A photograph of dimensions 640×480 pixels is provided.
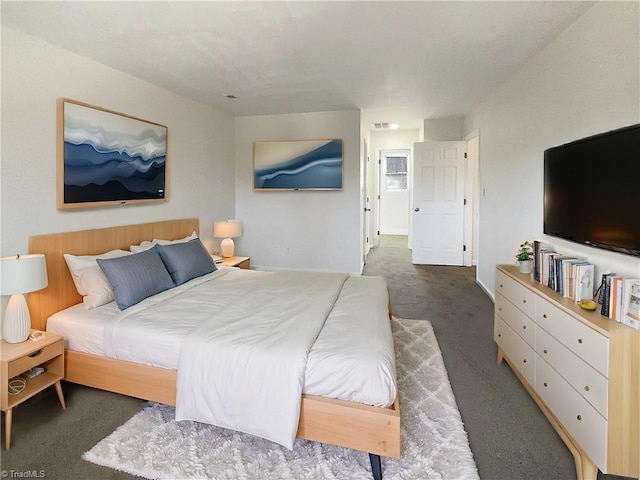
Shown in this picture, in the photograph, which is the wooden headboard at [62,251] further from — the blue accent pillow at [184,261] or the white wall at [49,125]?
the blue accent pillow at [184,261]

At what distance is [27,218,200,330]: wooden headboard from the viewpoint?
2475mm

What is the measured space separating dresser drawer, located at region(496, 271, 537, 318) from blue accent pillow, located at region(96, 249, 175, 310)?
2.62 m

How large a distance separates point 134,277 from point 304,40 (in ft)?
7.14

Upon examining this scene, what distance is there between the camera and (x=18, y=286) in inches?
79.1

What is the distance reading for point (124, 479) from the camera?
1.64m

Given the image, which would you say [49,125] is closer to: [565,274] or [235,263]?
[235,263]

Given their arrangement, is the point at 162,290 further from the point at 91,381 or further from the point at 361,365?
the point at 361,365

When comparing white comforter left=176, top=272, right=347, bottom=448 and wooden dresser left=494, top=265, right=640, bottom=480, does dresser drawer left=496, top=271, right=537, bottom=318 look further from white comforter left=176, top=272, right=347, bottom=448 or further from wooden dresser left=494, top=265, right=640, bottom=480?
white comforter left=176, top=272, right=347, bottom=448

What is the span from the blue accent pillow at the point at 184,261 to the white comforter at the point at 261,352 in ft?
1.66

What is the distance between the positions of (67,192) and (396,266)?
4.81 metres

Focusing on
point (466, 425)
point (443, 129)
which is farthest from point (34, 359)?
point (443, 129)

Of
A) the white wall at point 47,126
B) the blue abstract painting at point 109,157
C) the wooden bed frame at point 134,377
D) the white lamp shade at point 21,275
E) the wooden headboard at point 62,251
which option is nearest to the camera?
the wooden bed frame at point 134,377

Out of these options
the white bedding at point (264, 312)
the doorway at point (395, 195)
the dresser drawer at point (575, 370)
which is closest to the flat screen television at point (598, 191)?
the dresser drawer at point (575, 370)

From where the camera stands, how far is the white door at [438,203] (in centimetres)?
592
